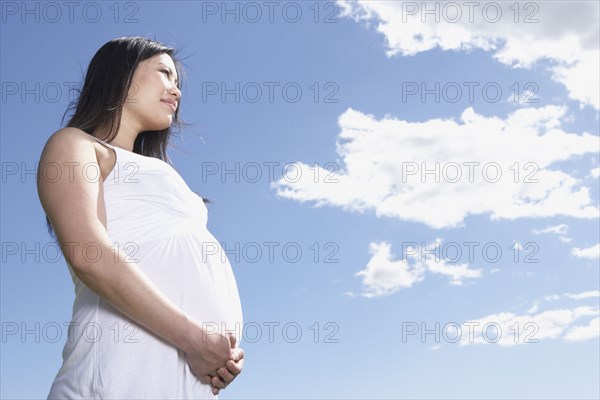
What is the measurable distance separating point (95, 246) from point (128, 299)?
0.69 feet

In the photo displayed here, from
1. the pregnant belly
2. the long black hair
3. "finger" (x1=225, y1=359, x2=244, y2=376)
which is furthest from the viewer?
the long black hair

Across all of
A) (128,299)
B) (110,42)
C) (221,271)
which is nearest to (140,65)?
(110,42)

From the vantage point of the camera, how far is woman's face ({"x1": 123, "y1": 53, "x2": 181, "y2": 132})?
3.29m

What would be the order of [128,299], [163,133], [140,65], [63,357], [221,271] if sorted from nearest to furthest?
[128,299] → [63,357] → [221,271] → [140,65] → [163,133]

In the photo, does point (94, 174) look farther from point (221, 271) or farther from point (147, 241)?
point (221, 271)

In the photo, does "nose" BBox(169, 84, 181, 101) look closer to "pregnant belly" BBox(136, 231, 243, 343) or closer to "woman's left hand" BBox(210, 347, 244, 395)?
"pregnant belly" BBox(136, 231, 243, 343)

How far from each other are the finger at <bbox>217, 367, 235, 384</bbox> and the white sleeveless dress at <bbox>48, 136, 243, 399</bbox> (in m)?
0.07

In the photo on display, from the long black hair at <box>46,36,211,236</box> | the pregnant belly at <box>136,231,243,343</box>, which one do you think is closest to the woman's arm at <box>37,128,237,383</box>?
the pregnant belly at <box>136,231,243,343</box>

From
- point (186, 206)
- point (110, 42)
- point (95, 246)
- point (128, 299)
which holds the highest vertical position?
point (110, 42)

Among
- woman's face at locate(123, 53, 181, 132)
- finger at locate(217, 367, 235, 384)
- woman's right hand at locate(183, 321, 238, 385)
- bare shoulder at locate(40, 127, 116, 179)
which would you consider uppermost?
woman's face at locate(123, 53, 181, 132)

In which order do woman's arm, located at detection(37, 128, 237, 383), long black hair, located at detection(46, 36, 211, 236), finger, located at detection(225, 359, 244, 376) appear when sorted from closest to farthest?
1. woman's arm, located at detection(37, 128, 237, 383)
2. finger, located at detection(225, 359, 244, 376)
3. long black hair, located at detection(46, 36, 211, 236)

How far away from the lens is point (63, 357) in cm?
274

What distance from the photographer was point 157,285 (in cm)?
277

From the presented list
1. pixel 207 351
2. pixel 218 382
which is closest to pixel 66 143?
pixel 207 351
